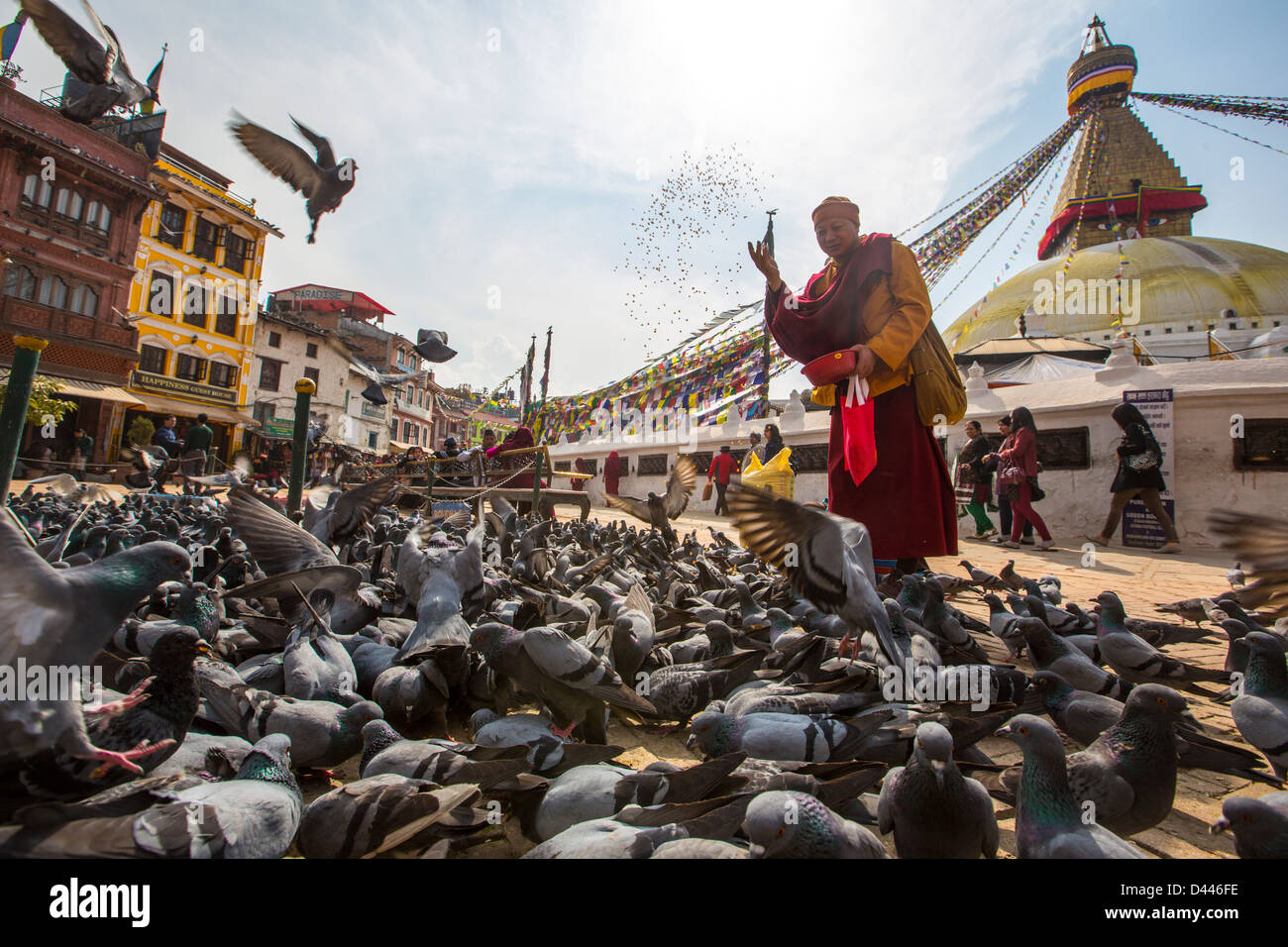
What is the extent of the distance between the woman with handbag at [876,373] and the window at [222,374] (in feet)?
124

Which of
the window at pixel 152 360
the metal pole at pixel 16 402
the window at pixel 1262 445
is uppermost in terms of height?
the window at pixel 152 360

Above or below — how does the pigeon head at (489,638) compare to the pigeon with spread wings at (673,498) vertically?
below

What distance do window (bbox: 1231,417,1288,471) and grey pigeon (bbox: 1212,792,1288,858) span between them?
12.0 m

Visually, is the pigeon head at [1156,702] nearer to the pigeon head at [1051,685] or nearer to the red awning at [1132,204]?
the pigeon head at [1051,685]

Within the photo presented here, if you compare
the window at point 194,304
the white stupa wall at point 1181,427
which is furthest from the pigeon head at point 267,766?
the window at point 194,304

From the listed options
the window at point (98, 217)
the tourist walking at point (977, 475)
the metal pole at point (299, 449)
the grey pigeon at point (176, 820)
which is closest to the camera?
the grey pigeon at point (176, 820)

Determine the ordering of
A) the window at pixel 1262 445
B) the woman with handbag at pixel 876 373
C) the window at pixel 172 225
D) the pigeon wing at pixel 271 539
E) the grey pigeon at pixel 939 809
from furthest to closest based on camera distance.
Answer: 1. the window at pixel 172 225
2. the window at pixel 1262 445
3. the woman with handbag at pixel 876 373
4. the pigeon wing at pixel 271 539
5. the grey pigeon at pixel 939 809

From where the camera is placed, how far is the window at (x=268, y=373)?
3588cm

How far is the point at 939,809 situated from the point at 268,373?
42978 millimetres

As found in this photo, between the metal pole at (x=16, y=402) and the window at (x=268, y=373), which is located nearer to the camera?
the metal pole at (x=16, y=402)

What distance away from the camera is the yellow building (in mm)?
28938

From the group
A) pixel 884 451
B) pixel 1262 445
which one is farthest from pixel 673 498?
pixel 1262 445

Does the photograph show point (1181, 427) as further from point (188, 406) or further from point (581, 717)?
point (188, 406)

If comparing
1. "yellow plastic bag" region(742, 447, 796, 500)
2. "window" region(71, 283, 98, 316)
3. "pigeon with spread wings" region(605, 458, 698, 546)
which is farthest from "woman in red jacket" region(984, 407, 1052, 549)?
"window" region(71, 283, 98, 316)
